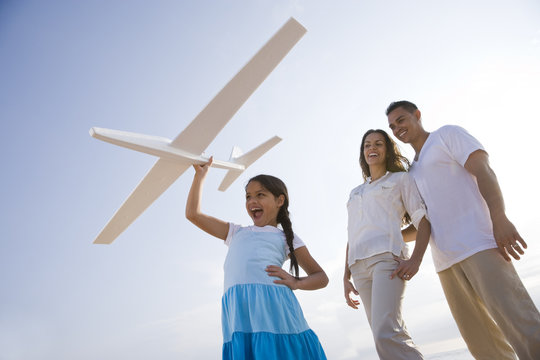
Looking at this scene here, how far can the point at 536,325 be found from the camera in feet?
7.62

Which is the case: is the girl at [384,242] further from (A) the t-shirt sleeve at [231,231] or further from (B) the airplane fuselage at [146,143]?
(B) the airplane fuselage at [146,143]

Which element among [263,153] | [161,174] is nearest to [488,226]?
[161,174]

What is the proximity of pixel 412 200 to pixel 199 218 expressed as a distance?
2054mm

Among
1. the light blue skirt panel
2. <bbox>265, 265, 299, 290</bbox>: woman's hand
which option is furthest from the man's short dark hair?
the light blue skirt panel

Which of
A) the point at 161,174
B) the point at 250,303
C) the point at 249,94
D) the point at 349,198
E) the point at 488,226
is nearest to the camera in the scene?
the point at 250,303

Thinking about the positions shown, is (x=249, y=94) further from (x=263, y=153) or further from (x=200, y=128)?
(x=263, y=153)

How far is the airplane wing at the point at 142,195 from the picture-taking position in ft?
24.9

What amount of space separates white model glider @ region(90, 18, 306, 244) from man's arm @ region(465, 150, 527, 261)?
4.04 metres

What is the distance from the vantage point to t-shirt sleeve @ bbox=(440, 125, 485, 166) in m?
3.02

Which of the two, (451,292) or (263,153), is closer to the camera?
(451,292)

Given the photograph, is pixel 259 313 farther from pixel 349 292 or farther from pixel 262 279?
pixel 349 292

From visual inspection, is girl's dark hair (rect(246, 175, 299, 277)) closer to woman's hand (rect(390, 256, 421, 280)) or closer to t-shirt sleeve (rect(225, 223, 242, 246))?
t-shirt sleeve (rect(225, 223, 242, 246))

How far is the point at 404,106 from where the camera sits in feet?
12.6

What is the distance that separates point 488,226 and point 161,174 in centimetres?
661
